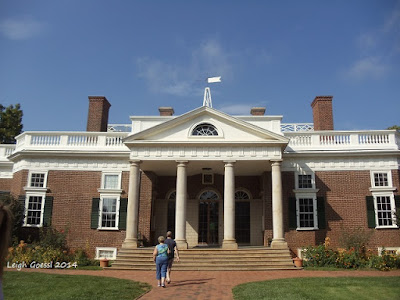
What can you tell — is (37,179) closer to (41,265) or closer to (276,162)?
(41,265)

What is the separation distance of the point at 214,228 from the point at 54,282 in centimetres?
1290

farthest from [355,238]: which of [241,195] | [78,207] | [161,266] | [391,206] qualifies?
[78,207]

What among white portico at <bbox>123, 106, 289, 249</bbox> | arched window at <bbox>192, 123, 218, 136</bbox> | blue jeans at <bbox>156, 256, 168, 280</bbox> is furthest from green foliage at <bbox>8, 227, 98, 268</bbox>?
arched window at <bbox>192, 123, 218, 136</bbox>

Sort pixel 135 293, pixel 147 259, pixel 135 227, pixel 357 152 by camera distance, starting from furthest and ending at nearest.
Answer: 1. pixel 357 152
2. pixel 135 227
3. pixel 147 259
4. pixel 135 293

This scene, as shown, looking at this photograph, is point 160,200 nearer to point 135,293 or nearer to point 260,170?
point 260,170

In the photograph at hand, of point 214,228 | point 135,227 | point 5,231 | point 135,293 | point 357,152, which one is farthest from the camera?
point 214,228

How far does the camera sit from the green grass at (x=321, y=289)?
10.1 m

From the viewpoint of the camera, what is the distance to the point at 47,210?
21375 millimetres

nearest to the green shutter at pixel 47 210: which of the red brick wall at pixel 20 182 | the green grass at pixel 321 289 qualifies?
the red brick wall at pixel 20 182

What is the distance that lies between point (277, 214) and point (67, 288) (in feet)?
36.2

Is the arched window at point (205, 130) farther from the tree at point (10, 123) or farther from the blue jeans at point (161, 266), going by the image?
the tree at point (10, 123)

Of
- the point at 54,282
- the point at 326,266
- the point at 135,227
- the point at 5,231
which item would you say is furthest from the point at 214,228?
the point at 5,231

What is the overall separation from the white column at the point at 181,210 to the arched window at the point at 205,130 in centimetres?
183

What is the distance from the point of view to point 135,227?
752 inches
